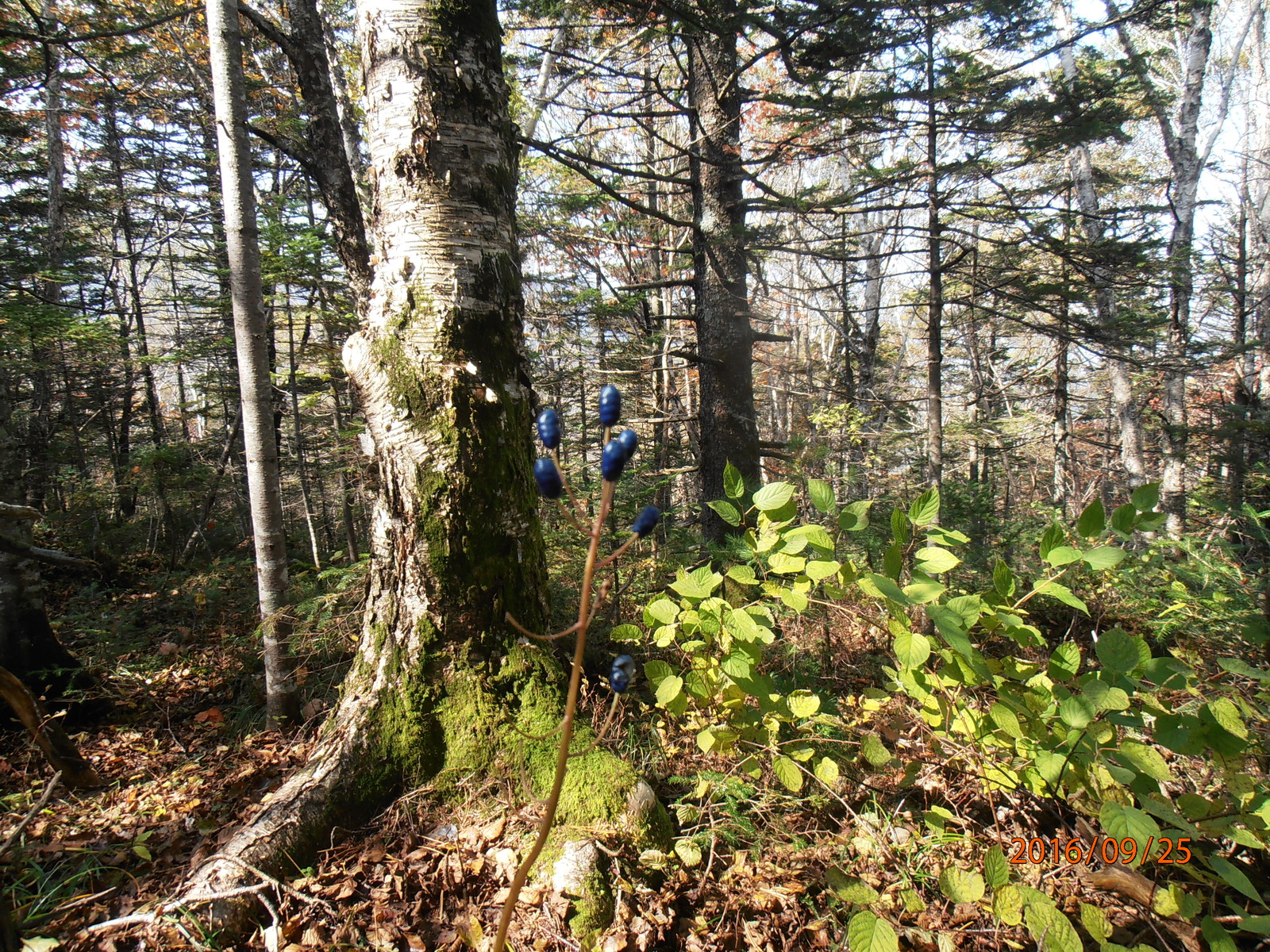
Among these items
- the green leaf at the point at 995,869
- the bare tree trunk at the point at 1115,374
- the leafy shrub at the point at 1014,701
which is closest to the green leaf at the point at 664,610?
the leafy shrub at the point at 1014,701

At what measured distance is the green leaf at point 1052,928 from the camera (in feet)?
3.93

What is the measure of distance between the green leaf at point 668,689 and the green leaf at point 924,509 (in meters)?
0.89

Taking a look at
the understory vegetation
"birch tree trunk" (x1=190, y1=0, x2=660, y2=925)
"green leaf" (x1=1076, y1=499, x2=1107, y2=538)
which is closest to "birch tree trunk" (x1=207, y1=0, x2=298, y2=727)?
the understory vegetation

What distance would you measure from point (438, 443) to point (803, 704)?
169cm

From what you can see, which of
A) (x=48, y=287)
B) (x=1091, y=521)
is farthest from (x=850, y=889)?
(x=48, y=287)

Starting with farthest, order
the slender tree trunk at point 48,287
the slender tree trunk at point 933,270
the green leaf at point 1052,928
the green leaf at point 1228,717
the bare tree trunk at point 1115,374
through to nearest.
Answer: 1. the bare tree trunk at point 1115,374
2. the slender tree trunk at point 48,287
3. the slender tree trunk at point 933,270
4. the green leaf at point 1228,717
5. the green leaf at point 1052,928

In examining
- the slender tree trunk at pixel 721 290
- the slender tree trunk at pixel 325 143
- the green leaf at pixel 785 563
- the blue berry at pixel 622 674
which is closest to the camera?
the blue berry at pixel 622 674

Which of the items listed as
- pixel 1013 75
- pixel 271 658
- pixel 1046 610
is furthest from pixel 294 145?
pixel 1046 610

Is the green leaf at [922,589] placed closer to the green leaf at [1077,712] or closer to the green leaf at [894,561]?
the green leaf at [894,561]

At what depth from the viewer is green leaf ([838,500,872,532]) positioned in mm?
A: 1588

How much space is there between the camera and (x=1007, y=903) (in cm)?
132

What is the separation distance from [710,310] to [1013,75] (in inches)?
147

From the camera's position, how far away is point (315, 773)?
1980mm

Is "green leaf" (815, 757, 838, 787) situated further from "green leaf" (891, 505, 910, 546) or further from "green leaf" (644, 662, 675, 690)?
"green leaf" (891, 505, 910, 546)
